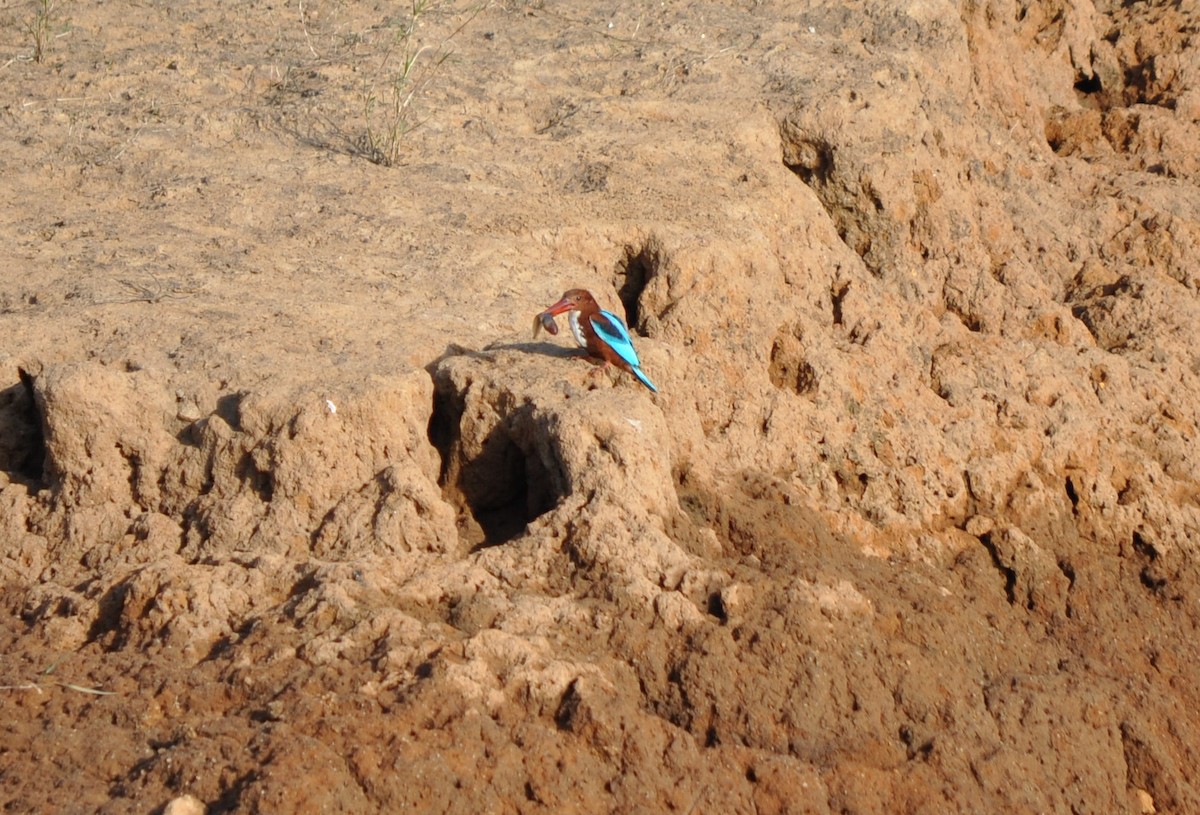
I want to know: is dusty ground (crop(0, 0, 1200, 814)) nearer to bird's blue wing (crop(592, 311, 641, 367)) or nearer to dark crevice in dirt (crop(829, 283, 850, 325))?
dark crevice in dirt (crop(829, 283, 850, 325))

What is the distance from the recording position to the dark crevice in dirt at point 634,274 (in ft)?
18.4

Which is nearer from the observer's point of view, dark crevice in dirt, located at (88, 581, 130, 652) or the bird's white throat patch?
dark crevice in dirt, located at (88, 581, 130, 652)

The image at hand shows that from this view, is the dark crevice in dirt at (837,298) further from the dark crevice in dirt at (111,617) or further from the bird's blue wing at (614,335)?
the dark crevice in dirt at (111,617)

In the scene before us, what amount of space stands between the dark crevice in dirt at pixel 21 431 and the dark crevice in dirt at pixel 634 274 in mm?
2241

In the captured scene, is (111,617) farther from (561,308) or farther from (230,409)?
(561,308)

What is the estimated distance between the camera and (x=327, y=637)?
151 inches

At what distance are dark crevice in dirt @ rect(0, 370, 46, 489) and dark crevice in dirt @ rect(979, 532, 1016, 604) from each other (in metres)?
3.37

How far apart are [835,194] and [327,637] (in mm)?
3514

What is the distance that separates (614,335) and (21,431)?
6.86 ft

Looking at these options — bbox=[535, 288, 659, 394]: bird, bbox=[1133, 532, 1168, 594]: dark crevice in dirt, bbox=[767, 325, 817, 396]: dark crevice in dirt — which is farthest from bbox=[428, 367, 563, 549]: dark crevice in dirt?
bbox=[1133, 532, 1168, 594]: dark crevice in dirt

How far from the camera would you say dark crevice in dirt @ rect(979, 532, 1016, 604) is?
16.4 ft

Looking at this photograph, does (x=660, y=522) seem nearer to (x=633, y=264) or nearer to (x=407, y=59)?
(x=633, y=264)

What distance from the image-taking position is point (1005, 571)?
504 centimetres

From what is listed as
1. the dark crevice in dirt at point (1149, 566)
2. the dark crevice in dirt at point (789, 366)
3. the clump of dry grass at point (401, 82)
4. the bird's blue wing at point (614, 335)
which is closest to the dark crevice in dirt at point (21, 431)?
the bird's blue wing at point (614, 335)
